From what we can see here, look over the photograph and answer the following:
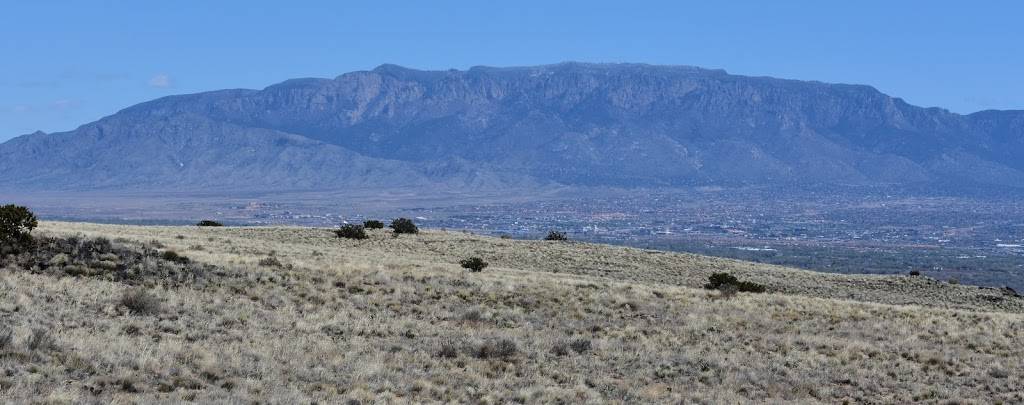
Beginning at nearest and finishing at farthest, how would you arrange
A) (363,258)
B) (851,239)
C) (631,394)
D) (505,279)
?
1. (631,394)
2. (505,279)
3. (363,258)
4. (851,239)

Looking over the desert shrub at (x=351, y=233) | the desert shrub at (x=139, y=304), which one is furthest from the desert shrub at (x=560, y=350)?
the desert shrub at (x=351, y=233)

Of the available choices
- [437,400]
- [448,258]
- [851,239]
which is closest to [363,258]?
[448,258]

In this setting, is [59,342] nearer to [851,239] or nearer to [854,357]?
[854,357]

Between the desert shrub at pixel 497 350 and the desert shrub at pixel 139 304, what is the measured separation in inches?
267

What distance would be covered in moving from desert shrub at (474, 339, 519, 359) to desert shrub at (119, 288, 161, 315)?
6790mm

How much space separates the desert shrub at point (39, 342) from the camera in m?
16.5

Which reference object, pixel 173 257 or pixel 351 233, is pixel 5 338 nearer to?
pixel 173 257

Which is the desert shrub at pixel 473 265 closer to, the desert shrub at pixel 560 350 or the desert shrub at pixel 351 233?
the desert shrub at pixel 351 233

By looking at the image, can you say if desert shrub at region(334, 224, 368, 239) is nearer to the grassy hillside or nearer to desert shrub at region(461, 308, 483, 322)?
the grassy hillside

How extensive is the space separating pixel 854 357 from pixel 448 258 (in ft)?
79.7

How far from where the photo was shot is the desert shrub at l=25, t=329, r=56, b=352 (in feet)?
54.1

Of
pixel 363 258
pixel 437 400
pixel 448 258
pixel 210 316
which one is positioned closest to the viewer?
pixel 437 400

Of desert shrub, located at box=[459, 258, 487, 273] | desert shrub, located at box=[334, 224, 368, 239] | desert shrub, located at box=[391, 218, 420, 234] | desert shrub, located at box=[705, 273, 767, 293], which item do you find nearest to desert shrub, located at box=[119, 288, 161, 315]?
desert shrub, located at box=[459, 258, 487, 273]

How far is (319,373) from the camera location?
17.7m
